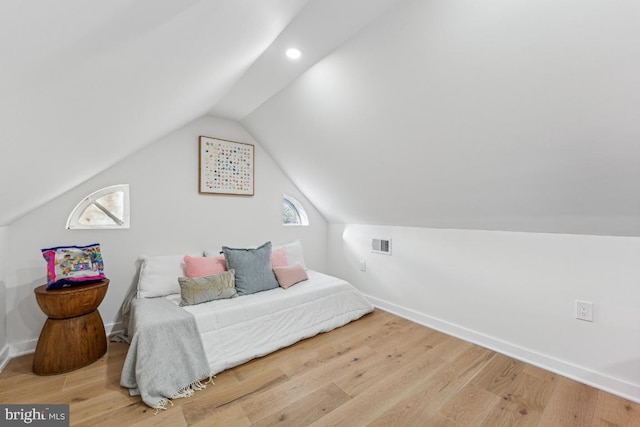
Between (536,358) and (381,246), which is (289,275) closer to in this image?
(381,246)

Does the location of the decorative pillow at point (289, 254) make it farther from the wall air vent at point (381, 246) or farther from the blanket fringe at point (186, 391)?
the blanket fringe at point (186, 391)

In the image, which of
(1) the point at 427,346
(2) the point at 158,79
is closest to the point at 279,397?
(1) the point at 427,346

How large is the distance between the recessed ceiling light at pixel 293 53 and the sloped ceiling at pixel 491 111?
0.20 metres

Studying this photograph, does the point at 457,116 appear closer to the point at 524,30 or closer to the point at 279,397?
the point at 524,30

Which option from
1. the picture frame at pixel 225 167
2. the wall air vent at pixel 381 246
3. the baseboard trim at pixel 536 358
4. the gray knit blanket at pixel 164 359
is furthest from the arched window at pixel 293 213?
the gray knit blanket at pixel 164 359

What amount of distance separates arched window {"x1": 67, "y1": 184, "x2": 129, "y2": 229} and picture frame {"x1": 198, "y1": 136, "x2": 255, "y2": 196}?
2.34ft

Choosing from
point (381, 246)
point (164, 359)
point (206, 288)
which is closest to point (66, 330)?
point (164, 359)

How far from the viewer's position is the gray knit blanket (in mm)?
1785

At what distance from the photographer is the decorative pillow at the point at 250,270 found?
2.70 meters

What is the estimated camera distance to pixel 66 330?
2029 mm

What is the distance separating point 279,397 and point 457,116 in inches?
84.8

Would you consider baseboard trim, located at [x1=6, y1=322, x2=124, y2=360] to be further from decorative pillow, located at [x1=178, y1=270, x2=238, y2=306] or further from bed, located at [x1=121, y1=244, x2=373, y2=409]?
decorative pillow, located at [x1=178, y1=270, x2=238, y2=306]

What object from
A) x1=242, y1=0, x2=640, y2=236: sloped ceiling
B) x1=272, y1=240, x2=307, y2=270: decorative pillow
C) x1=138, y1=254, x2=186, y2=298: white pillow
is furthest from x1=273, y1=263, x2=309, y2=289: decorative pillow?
x1=242, y1=0, x2=640, y2=236: sloped ceiling

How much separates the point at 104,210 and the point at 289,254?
190 cm
